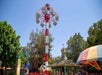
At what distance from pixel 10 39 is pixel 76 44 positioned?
27772 millimetres

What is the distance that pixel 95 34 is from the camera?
131 ft

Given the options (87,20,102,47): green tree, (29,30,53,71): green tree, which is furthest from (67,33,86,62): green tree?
(87,20,102,47): green tree

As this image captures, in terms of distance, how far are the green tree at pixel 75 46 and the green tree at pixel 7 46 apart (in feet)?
84.2

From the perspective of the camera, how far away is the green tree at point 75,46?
6159cm

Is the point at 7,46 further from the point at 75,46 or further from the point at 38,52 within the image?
the point at 75,46

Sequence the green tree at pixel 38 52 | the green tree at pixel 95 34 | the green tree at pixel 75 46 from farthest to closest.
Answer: the green tree at pixel 75 46 < the green tree at pixel 38 52 < the green tree at pixel 95 34

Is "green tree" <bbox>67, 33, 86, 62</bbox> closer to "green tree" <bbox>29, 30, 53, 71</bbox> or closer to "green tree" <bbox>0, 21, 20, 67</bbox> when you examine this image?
"green tree" <bbox>29, 30, 53, 71</bbox>

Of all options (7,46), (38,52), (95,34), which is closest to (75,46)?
(38,52)

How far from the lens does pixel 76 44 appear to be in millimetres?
62469

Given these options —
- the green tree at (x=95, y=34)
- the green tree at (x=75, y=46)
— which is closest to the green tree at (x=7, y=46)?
the green tree at (x=95, y=34)

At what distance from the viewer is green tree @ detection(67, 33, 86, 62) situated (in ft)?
202

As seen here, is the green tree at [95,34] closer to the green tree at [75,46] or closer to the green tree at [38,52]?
the green tree at [38,52]

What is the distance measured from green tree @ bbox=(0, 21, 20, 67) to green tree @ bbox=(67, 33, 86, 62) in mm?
25678

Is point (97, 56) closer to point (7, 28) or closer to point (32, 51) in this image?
point (7, 28)
